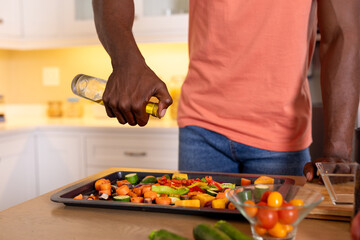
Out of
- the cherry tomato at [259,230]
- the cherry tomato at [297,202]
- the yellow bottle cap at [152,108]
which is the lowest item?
the cherry tomato at [259,230]

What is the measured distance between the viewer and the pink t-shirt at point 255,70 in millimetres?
1225

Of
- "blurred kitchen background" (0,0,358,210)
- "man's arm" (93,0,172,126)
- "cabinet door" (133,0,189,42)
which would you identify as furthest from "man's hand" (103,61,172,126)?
"cabinet door" (133,0,189,42)

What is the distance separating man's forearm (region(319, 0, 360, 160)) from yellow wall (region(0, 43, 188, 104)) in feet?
5.75

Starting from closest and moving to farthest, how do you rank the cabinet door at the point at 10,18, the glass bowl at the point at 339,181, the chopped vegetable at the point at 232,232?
the chopped vegetable at the point at 232,232
the glass bowl at the point at 339,181
the cabinet door at the point at 10,18

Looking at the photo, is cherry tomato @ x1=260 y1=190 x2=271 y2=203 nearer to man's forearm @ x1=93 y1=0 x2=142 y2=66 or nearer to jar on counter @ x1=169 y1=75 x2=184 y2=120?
man's forearm @ x1=93 y1=0 x2=142 y2=66

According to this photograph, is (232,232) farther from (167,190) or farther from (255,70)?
(255,70)

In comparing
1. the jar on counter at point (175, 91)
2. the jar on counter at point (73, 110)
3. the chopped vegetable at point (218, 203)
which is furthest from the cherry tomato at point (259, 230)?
the jar on counter at point (73, 110)

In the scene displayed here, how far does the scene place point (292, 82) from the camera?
4.09ft

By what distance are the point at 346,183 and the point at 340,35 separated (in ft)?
1.75

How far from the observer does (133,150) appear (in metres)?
2.47

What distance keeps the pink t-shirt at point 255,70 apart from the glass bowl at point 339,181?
0.35m

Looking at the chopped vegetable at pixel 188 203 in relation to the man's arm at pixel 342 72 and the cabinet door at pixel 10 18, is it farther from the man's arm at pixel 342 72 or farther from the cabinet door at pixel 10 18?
the cabinet door at pixel 10 18

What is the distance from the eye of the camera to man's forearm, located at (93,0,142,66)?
1.01 m

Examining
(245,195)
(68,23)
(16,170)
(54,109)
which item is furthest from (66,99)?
(245,195)
